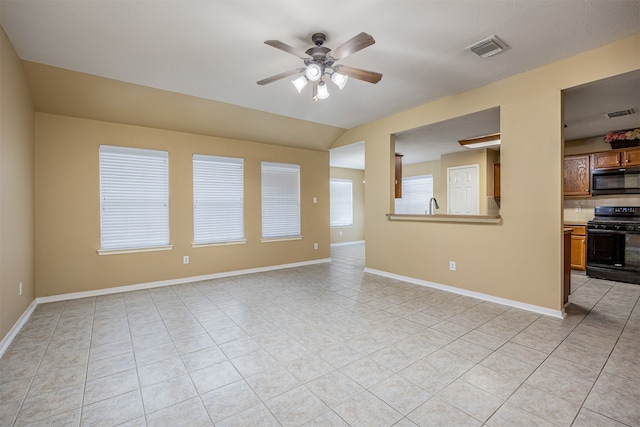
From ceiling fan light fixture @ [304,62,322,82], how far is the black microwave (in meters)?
5.64

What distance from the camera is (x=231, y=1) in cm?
214

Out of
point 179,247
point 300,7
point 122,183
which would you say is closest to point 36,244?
point 122,183

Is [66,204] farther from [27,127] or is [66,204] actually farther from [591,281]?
[591,281]

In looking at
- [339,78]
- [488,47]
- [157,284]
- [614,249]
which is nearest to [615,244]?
[614,249]

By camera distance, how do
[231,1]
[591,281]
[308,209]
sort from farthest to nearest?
[308,209], [591,281], [231,1]

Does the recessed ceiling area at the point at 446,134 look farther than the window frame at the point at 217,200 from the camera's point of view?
No

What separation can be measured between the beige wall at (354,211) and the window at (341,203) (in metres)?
0.13

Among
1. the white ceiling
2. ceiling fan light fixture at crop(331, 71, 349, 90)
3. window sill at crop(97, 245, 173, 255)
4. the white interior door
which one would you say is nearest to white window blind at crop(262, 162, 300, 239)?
window sill at crop(97, 245, 173, 255)

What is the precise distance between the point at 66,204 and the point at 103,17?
8.98 ft

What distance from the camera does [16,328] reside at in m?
2.85

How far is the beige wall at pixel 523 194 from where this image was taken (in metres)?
3.04

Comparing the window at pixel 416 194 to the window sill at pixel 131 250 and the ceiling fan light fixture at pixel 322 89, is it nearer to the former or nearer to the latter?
the ceiling fan light fixture at pixel 322 89

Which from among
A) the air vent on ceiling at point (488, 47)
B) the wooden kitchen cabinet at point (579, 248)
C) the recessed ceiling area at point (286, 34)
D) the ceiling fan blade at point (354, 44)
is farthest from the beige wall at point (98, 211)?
the wooden kitchen cabinet at point (579, 248)

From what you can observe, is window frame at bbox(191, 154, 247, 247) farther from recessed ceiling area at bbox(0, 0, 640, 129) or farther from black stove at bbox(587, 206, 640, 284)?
black stove at bbox(587, 206, 640, 284)
